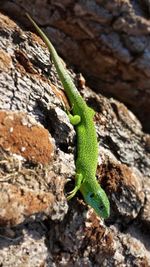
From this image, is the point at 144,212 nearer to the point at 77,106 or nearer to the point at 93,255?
the point at 93,255

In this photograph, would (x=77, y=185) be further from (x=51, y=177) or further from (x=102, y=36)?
(x=102, y=36)

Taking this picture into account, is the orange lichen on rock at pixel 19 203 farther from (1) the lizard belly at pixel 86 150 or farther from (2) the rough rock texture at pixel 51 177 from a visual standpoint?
(1) the lizard belly at pixel 86 150

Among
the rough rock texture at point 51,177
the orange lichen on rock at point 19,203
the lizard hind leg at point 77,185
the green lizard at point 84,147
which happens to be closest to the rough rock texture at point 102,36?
the green lizard at point 84,147

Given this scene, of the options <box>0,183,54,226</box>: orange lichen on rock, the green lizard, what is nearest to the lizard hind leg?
the green lizard

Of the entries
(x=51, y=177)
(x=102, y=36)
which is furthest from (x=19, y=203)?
(x=102, y=36)

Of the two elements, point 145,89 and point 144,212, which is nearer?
point 144,212

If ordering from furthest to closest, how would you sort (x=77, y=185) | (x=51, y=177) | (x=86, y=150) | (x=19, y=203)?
(x=86, y=150), (x=77, y=185), (x=51, y=177), (x=19, y=203)

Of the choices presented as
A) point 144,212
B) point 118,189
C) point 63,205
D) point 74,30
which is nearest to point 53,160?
point 63,205
